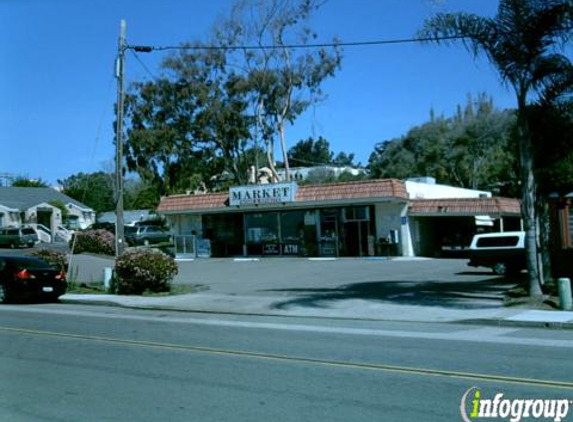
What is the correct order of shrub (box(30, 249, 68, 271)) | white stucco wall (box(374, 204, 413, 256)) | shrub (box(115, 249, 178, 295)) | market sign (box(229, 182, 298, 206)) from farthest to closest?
market sign (box(229, 182, 298, 206))
white stucco wall (box(374, 204, 413, 256))
shrub (box(30, 249, 68, 271))
shrub (box(115, 249, 178, 295))

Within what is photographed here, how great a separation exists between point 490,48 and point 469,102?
2779 inches

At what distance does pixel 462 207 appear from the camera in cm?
3612

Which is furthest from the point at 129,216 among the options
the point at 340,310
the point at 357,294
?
the point at 340,310

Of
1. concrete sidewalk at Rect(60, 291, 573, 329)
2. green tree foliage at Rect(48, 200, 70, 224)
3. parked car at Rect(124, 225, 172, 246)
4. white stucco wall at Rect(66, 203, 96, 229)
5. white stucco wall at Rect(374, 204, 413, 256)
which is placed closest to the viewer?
concrete sidewalk at Rect(60, 291, 573, 329)

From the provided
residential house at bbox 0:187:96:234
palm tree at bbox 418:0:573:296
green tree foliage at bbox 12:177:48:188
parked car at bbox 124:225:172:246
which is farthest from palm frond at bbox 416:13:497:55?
green tree foliage at bbox 12:177:48:188

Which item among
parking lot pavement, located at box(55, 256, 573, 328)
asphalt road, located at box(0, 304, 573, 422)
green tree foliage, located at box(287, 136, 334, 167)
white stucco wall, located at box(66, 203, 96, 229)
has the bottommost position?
asphalt road, located at box(0, 304, 573, 422)

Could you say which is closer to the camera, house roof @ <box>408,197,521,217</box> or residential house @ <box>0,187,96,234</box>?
house roof @ <box>408,197,521,217</box>

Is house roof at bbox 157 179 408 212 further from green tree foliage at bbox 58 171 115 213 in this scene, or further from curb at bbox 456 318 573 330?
green tree foliage at bbox 58 171 115 213

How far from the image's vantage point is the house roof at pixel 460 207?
1395 inches

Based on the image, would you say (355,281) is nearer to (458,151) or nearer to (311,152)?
(458,151)

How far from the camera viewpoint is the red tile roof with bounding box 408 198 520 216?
3541cm

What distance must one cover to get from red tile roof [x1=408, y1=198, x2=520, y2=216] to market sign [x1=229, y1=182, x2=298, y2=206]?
22.7ft

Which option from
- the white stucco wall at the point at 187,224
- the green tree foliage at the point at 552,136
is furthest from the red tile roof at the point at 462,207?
the green tree foliage at the point at 552,136

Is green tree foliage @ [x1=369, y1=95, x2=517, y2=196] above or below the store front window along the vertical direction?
above
